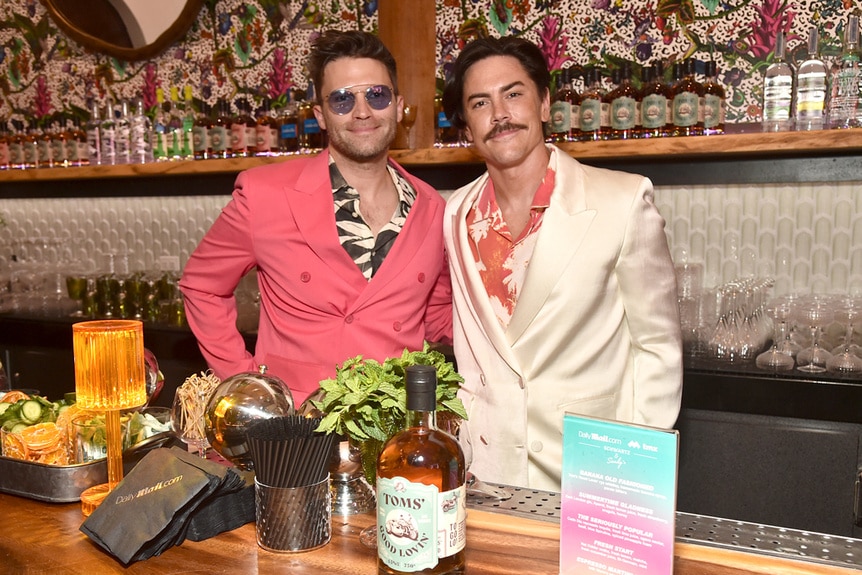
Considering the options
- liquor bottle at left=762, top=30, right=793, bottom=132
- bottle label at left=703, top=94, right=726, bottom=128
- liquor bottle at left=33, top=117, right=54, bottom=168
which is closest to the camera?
liquor bottle at left=762, top=30, right=793, bottom=132

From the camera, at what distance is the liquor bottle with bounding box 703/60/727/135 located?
286 centimetres

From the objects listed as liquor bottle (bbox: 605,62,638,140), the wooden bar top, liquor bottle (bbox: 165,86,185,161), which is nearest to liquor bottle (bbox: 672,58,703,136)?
liquor bottle (bbox: 605,62,638,140)

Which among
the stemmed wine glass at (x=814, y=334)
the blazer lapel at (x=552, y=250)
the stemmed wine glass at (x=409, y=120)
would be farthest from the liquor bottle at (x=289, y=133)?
the stemmed wine glass at (x=814, y=334)

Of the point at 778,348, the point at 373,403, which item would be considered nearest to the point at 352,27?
the point at 778,348

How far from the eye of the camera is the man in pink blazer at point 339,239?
2.34 metres

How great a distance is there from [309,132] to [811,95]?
1.94 meters

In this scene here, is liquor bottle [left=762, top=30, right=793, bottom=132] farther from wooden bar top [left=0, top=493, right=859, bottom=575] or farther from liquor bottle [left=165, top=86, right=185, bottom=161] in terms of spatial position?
liquor bottle [left=165, top=86, right=185, bottom=161]

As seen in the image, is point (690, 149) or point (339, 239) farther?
point (690, 149)

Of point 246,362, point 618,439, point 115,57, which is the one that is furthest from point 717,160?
point 115,57

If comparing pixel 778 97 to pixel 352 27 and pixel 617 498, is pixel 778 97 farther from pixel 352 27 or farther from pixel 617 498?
pixel 617 498

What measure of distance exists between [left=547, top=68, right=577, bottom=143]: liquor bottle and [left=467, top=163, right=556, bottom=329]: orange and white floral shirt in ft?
2.93

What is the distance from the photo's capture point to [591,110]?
9.74ft

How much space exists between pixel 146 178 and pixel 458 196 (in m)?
2.46

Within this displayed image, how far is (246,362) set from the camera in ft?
8.63
